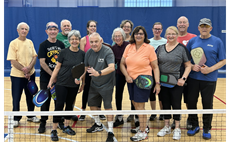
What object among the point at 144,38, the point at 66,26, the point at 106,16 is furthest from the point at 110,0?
the point at 144,38

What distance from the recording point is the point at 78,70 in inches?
153

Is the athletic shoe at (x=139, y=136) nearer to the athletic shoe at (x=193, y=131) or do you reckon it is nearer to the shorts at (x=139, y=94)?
the shorts at (x=139, y=94)

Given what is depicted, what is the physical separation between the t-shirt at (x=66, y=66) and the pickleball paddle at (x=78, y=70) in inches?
8.1

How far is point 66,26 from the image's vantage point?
4.82 meters

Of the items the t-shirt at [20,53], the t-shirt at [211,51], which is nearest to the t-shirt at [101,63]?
the t-shirt at [20,53]

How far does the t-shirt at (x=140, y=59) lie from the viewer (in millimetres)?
3918

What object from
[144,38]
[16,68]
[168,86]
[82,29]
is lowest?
[168,86]

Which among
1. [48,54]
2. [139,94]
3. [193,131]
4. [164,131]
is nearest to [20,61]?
Answer: [48,54]

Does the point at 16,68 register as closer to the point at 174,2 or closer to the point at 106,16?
the point at 106,16

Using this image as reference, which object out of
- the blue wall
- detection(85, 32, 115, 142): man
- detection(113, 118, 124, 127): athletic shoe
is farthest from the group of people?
the blue wall

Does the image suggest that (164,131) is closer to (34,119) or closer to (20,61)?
(34,119)

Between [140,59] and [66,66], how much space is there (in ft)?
4.15

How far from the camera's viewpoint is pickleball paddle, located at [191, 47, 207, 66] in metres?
4.02

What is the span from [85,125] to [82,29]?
8035mm
